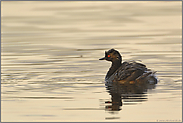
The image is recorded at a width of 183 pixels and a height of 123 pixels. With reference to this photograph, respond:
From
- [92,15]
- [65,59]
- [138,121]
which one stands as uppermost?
[92,15]

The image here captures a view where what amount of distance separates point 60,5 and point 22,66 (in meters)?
21.3

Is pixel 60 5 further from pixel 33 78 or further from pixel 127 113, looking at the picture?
pixel 127 113

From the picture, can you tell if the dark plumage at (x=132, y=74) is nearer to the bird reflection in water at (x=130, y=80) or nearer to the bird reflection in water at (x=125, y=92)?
the bird reflection in water at (x=130, y=80)

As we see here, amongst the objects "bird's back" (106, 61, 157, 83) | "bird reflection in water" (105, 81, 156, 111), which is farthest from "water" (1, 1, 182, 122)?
"bird's back" (106, 61, 157, 83)

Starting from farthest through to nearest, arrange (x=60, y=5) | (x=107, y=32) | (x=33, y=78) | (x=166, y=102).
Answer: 1. (x=60, y=5)
2. (x=107, y=32)
3. (x=33, y=78)
4. (x=166, y=102)

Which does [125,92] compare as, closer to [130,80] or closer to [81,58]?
[130,80]

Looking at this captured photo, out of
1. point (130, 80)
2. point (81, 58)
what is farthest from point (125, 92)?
point (81, 58)

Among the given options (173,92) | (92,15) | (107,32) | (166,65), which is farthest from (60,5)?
(173,92)

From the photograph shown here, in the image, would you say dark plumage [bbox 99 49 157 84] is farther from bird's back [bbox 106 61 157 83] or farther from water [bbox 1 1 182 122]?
water [bbox 1 1 182 122]

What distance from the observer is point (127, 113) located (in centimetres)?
1124

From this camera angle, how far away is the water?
11.6 metres

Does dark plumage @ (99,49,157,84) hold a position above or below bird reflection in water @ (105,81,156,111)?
above

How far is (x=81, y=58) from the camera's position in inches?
734

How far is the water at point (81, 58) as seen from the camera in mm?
11570
